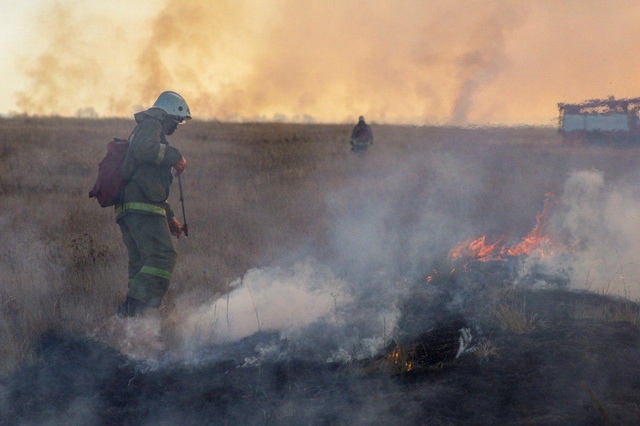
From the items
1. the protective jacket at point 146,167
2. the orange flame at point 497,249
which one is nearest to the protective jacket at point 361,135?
the orange flame at point 497,249

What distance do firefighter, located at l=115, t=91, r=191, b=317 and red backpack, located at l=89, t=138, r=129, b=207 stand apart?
7 centimetres

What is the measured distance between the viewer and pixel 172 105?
5270mm

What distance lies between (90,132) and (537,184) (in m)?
17.7

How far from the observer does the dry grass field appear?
233 inches

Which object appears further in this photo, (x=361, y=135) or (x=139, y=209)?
(x=361, y=135)

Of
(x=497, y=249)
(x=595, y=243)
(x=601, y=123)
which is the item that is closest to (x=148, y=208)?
(x=497, y=249)

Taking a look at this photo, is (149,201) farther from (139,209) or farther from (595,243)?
(595,243)

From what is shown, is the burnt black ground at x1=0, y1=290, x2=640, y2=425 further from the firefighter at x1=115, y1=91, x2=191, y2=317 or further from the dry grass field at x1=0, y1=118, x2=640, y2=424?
the firefighter at x1=115, y1=91, x2=191, y2=317

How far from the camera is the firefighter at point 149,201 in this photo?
5038 mm

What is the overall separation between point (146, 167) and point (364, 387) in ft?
8.38

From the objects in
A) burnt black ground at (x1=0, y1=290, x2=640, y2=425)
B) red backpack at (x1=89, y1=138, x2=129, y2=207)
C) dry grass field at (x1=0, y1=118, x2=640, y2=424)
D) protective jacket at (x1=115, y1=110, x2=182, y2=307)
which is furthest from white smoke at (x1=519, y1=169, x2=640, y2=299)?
red backpack at (x1=89, y1=138, x2=129, y2=207)

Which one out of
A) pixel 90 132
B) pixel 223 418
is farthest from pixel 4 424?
pixel 90 132

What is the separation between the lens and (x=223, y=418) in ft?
13.6

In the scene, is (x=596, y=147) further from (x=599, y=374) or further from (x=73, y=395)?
(x=73, y=395)
